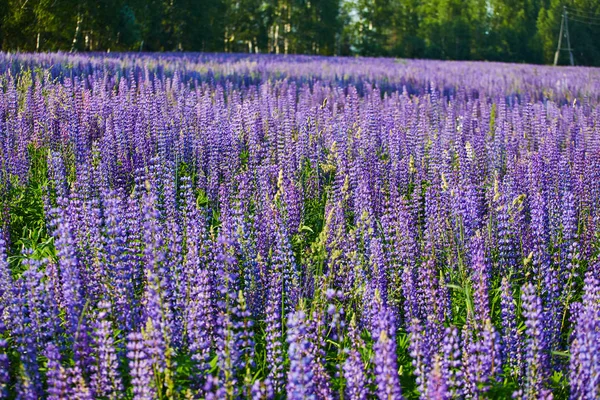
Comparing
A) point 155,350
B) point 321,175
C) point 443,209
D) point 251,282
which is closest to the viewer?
point 155,350

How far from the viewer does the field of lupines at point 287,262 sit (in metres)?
2.63

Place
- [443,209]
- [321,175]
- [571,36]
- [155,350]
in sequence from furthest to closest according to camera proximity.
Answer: [571,36]
[321,175]
[443,209]
[155,350]

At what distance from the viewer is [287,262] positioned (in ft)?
12.3

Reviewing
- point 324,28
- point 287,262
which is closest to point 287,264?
point 287,262

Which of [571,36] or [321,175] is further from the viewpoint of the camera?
[571,36]

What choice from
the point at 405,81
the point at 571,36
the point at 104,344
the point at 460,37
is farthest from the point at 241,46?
the point at 104,344

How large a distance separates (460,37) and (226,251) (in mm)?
62911

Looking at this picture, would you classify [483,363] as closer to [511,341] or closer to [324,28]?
[511,341]

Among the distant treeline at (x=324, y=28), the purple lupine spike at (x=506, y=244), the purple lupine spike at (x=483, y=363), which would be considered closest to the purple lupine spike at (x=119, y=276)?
the purple lupine spike at (x=483, y=363)

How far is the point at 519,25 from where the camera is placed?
219 ft

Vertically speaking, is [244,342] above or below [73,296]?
below

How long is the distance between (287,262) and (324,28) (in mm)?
54516

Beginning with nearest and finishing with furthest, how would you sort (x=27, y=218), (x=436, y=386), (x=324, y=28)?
1. (x=436, y=386)
2. (x=27, y=218)
3. (x=324, y=28)

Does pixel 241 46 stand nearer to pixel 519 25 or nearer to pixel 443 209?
pixel 519 25
